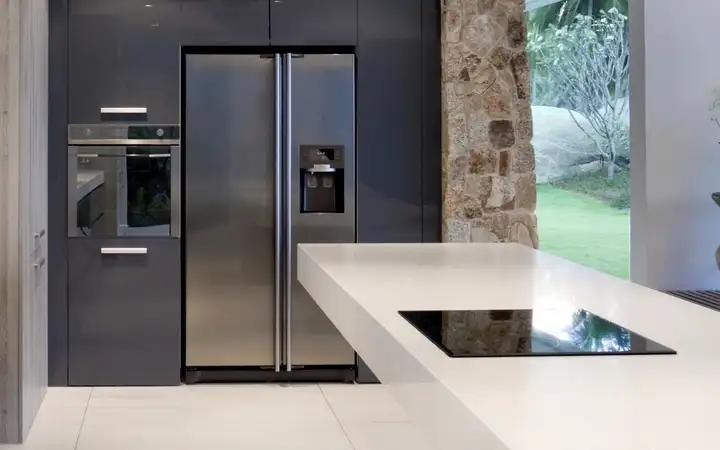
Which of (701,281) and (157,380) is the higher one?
(701,281)

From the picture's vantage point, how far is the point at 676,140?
567 centimetres

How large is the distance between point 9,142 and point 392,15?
227cm

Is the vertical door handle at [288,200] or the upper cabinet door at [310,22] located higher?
the upper cabinet door at [310,22]

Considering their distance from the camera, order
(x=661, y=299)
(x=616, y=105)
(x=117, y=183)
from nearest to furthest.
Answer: (x=661, y=299) → (x=117, y=183) → (x=616, y=105)

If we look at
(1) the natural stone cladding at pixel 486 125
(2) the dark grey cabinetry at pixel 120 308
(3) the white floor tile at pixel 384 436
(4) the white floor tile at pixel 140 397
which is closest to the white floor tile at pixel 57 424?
(4) the white floor tile at pixel 140 397

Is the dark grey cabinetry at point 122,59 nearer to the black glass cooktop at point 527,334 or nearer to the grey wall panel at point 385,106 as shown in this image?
the grey wall panel at point 385,106

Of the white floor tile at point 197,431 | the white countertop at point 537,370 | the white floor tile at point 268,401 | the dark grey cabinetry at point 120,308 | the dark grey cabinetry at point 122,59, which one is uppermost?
the dark grey cabinetry at point 122,59

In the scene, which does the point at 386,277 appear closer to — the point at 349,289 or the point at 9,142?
the point at 349,289

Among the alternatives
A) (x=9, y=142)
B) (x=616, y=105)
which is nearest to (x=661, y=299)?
(x=9, y=142)

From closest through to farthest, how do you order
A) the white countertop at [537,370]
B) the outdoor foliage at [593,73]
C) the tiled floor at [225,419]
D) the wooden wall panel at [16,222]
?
the white countertop at [537,370] < the wooden wall panel at [16,222] < the tiled floor at [225,419] < the outdoor foliage at [593,73]

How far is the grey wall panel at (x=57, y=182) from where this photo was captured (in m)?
5.10

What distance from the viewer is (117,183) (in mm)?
5129

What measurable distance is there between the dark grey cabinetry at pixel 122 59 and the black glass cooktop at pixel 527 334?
11.1 feet

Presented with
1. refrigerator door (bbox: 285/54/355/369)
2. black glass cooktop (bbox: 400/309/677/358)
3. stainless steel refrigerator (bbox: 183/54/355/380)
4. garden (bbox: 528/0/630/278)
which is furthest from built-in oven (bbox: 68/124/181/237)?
black glass cooktop (bbox: 400/309/677/358)
